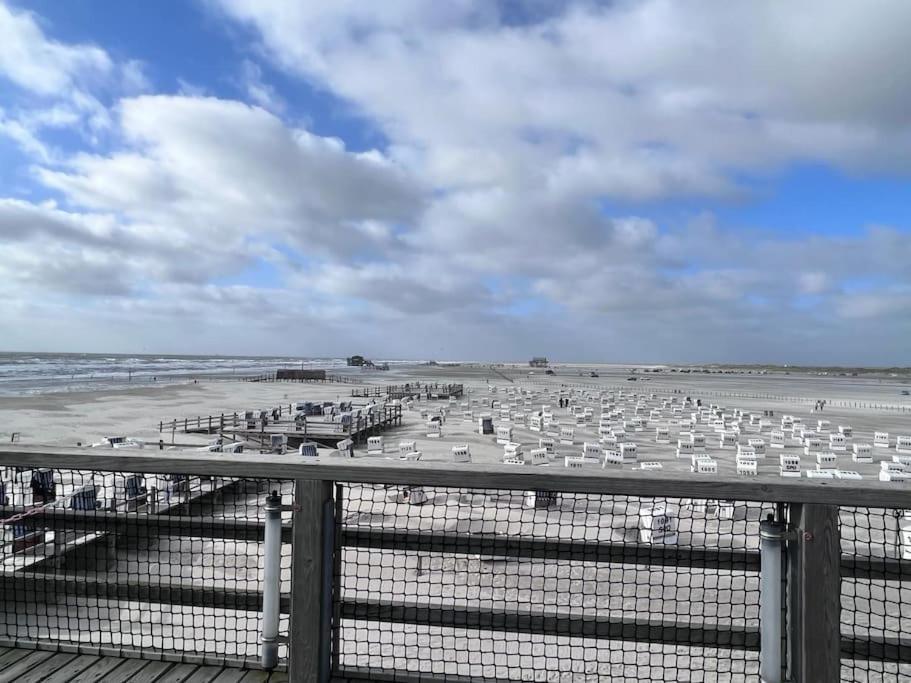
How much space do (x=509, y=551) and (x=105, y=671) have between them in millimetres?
2386

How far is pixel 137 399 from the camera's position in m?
49.0

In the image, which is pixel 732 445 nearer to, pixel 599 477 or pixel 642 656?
pixel 642 656

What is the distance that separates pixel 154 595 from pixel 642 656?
389 cm

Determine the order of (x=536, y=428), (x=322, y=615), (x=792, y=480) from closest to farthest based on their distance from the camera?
(x=792, y=480), (x=322, y=615), (x=536, y=428)

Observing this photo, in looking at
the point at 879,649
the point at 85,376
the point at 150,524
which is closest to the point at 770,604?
the point at 879,649

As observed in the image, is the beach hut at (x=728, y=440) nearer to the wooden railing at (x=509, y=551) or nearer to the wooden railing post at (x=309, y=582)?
the wooden railing at (x=509, y=551)

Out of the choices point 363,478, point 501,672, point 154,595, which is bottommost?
point 501,672

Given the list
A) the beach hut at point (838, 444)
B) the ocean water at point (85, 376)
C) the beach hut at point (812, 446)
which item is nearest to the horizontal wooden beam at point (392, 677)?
the beach hut at point (812, 446)

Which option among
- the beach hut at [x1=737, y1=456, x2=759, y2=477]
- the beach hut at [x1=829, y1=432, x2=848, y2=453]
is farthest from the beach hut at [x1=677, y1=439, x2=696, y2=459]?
the beach hut at [x1=829, y1=432, x2=848, y2=453]

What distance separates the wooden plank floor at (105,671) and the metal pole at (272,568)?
34 cm

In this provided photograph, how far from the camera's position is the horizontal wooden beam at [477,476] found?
263 cm

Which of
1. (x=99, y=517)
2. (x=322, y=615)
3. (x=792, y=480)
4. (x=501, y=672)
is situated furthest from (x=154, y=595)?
(x=792, y=480)

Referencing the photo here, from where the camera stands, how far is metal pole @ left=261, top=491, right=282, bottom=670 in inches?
117

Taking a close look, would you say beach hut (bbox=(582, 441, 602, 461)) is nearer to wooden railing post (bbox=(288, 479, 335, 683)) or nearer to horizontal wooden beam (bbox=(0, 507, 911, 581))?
horizontal wooden beam (bbox=(0, 507, 911, 581))
